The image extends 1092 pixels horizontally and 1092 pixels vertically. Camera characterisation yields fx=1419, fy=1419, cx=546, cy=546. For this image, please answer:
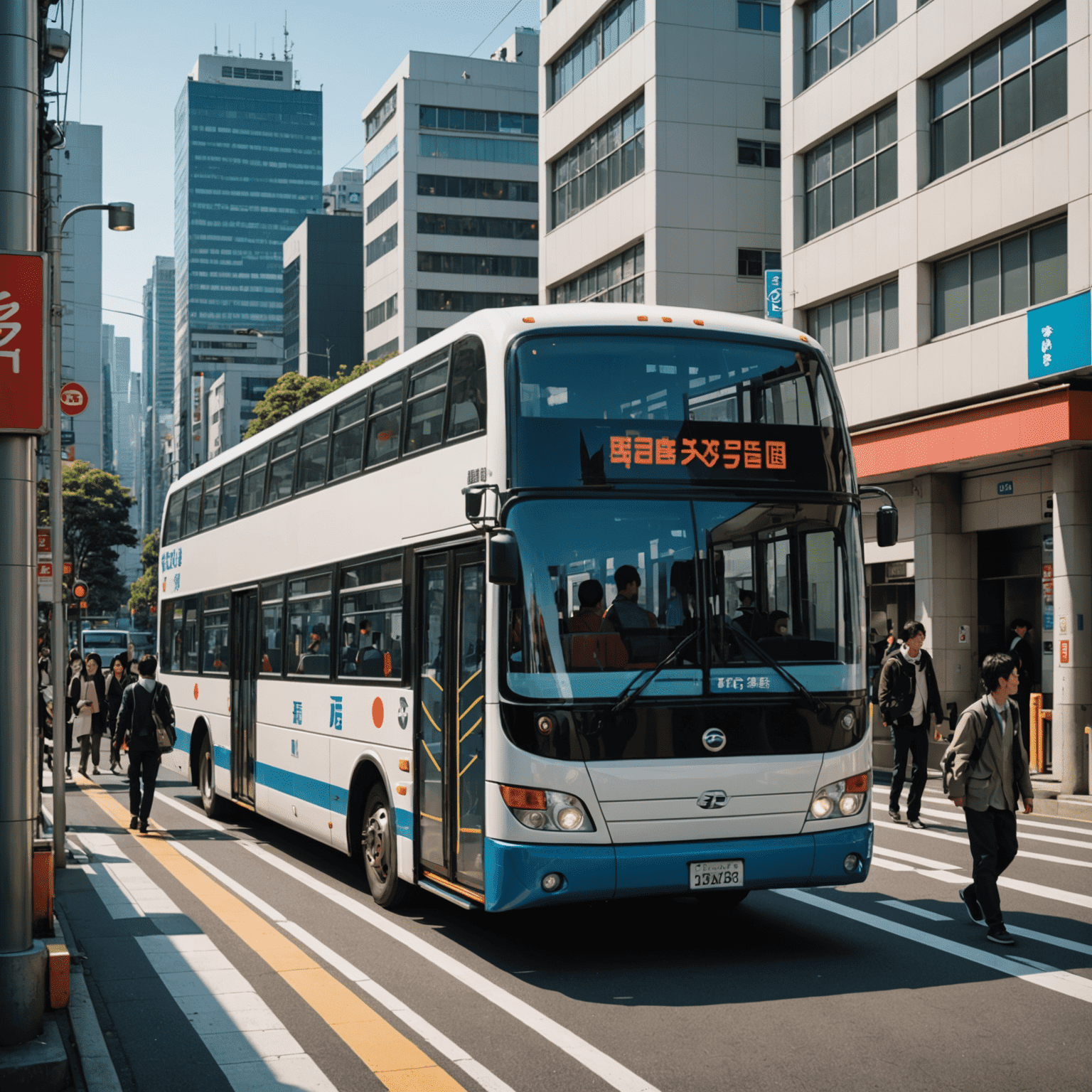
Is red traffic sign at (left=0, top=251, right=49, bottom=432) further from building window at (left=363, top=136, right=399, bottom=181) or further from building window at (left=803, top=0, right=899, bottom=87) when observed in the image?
building window at (left=363, top=136, right=399, bottom=181)

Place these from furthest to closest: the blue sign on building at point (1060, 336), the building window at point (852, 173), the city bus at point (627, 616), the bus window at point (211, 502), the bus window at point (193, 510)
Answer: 1. the building window at point (852, 173)
2. the blue sign on building at point (1060, 336)
3. the bus window at point (193, 510)
4. the bus window at point (211, 502)
5. the city bus at point (627, 616)

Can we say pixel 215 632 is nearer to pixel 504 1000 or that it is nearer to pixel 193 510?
pixel 193 510

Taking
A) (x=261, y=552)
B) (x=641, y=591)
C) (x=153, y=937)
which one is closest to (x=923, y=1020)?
(x=641, y=591)

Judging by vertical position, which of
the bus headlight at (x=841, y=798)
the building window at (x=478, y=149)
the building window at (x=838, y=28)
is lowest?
the bus headlight at (x=841, y=798)

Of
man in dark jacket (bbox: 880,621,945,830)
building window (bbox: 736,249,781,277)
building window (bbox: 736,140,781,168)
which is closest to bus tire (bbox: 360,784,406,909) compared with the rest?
man in dark jacket (bbox: 880,621,945,830)

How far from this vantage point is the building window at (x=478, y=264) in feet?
254

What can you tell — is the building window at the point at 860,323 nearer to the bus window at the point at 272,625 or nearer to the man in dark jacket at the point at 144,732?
the bus window at the point at 272,625

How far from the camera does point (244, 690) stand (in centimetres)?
1416

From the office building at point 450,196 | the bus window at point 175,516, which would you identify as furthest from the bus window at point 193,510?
the office building at point 450,196

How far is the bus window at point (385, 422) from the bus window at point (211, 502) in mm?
5594

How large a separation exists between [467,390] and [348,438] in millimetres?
2798

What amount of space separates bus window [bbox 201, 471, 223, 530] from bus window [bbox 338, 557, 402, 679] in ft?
17.5

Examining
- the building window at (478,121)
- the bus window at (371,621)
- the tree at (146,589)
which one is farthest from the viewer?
the tree at (146,589)

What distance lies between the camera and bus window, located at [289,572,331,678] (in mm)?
11469
